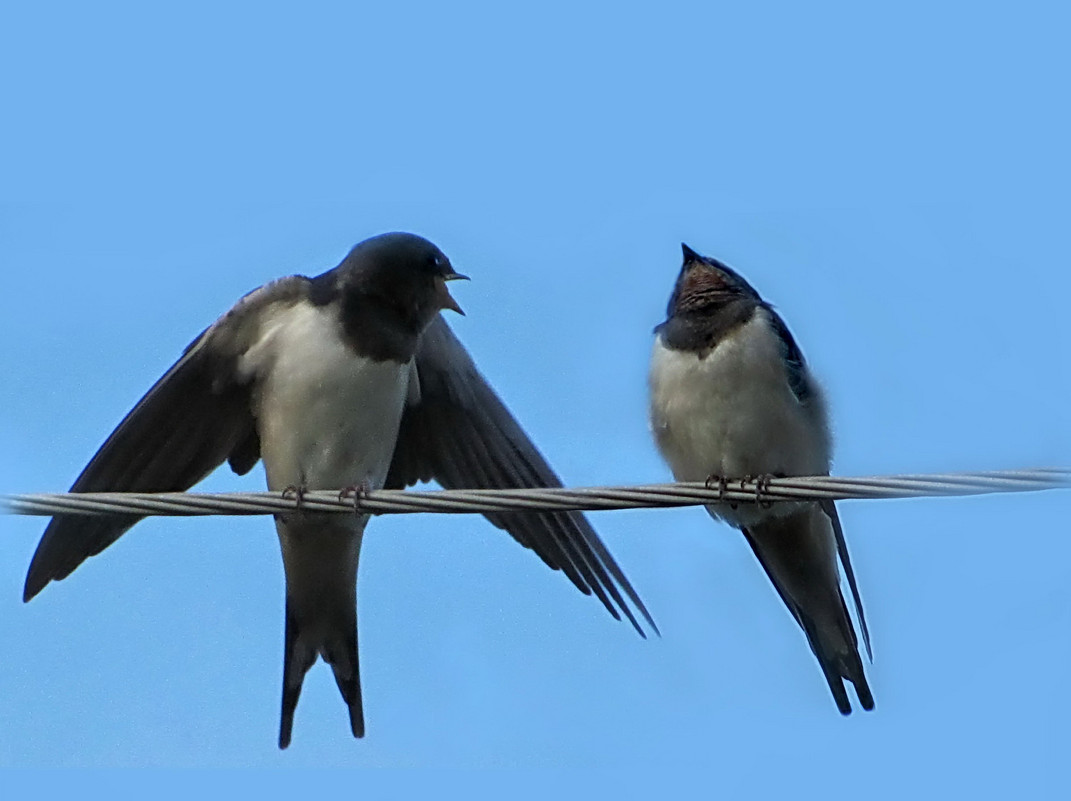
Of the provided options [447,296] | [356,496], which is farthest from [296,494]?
[447,296]

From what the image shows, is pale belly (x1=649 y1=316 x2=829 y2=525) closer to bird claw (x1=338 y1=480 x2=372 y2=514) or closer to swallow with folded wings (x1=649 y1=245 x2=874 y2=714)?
swallow with folded wings (x1=649 y1=245 x2=874 y2=714)

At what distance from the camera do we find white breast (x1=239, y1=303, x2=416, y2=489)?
4543mm

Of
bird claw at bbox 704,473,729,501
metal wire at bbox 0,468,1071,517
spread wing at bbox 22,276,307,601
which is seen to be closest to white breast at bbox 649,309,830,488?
bird claw at bbox 704,473,729,501

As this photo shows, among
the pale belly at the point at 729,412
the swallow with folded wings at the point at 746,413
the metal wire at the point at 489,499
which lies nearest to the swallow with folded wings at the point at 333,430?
the swallow with folded wings at the point at 746,413

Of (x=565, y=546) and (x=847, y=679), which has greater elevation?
(x=565, y=546)

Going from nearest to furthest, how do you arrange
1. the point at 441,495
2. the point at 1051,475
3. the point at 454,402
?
the point at 1051,475
the point at 441,495
the point at 454,402

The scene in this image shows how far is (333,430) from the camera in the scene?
4.57 metres

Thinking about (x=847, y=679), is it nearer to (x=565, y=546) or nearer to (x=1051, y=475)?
(x=565, y=546)

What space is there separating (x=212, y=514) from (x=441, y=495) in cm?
47

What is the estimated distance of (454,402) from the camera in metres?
5.23

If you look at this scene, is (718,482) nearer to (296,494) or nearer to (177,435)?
(296,494)

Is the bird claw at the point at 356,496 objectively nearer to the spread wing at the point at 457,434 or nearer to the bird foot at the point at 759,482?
the bird foot at the point at 759,482

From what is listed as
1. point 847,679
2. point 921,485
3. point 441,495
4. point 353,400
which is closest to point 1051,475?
point 921,485

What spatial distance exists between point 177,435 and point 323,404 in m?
0.63
